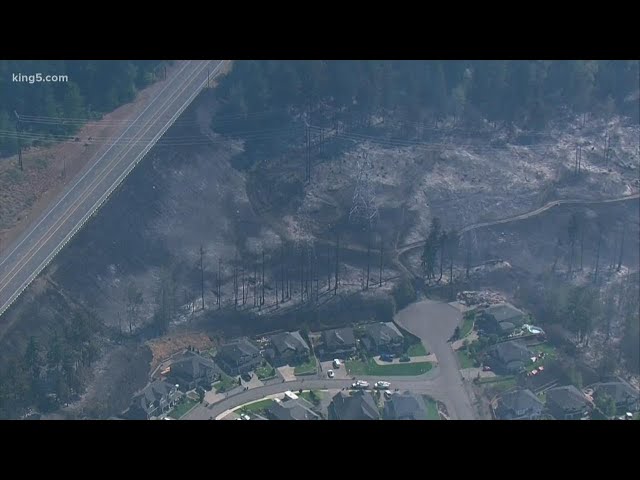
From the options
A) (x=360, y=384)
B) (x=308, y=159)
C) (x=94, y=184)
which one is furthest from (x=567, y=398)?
(x=94, y=184)

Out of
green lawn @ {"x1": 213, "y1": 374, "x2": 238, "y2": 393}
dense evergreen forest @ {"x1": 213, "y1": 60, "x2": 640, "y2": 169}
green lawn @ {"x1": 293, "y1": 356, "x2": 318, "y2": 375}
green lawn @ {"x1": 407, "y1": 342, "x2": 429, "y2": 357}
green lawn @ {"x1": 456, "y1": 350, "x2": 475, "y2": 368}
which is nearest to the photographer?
green lawn @ {"x1": 213, "y1": 374, "x2": 238, "y2": 393}

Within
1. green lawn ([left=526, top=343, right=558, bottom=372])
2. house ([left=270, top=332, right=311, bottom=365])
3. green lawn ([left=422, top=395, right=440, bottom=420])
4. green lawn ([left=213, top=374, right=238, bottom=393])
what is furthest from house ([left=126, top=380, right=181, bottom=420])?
green lawn ([left=526, top=343, right=558, bottom=372])

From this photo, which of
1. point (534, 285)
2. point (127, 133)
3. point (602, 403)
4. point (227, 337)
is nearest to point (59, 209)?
point (127, 133)

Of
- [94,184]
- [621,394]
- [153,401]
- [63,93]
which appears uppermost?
[63,93]

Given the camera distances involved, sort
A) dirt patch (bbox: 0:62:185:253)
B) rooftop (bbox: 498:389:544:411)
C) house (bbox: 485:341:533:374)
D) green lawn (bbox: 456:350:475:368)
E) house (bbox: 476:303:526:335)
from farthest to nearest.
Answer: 1. dirt patch (bbox: 0:62:185:253)
2. house (bbox: 476:303:526:335)
3. green lawn (bbox: 456:350:475:368)
4. house (bbox: 485:341:533:374)
5. rooftop (bbox: 498:389:544:411)

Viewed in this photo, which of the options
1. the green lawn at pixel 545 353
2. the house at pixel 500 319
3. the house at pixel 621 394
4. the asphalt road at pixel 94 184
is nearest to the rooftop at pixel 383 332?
the house at pixel 500 319

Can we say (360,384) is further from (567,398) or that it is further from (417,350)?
(567,398)

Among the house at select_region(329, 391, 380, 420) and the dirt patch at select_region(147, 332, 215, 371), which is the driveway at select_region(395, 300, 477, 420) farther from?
the dirt patch at select_region(147, 332, 215, 371)

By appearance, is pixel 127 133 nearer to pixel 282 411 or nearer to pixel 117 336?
pixel 117 336
